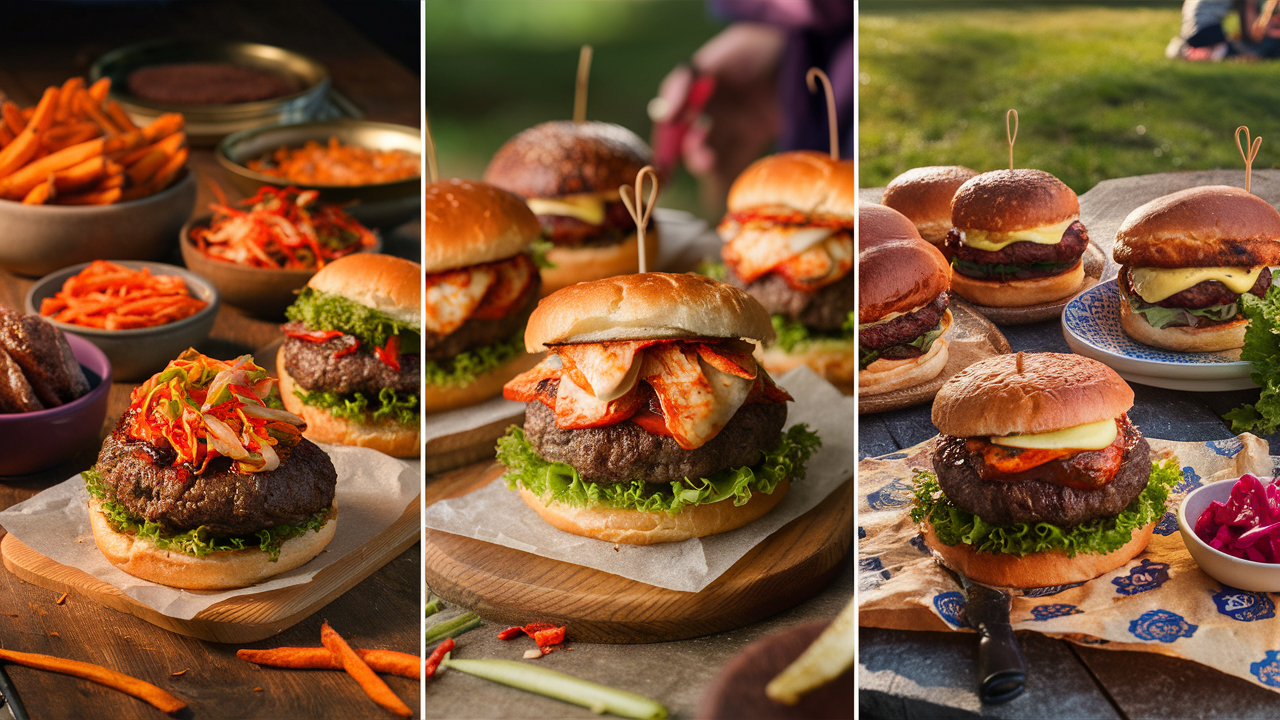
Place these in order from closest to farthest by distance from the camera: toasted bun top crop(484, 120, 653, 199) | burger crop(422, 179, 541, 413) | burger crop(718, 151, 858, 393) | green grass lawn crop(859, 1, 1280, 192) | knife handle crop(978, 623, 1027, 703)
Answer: knife handle crop(978, 623, 1027, 703) < green grass lawn crop(859, 1, 1280, 192) < burger crop(422, 179, 541, 413) < burger crop(718, 151, 858, 393) < toasted bun top crop(484, 120, 653, 199)

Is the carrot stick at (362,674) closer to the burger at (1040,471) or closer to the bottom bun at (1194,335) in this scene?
the burger at (1040,471)

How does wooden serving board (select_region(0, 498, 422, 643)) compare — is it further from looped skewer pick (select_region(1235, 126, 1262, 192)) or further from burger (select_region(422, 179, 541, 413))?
looped skewer pick (select_region(1235, 126, 1262, 192))

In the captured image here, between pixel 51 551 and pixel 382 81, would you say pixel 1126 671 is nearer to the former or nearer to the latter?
pixel 51 551

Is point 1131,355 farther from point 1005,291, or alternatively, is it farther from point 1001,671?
point 1001,671

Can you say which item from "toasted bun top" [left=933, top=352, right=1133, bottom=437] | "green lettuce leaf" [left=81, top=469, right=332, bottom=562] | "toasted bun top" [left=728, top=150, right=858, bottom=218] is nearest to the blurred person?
"toasted bun top" [left=728, top=150, right=858, bottom=218]

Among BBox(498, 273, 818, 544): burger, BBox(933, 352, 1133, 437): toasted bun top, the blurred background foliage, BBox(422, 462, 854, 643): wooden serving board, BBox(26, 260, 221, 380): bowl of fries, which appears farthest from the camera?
the blurred background foliage

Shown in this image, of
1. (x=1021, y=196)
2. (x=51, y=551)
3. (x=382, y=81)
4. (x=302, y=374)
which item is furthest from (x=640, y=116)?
(x=51, y=551)

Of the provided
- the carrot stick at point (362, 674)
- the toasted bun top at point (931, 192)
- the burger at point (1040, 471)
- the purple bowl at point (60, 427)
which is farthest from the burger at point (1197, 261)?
the purple bowl at point (60, 427)
